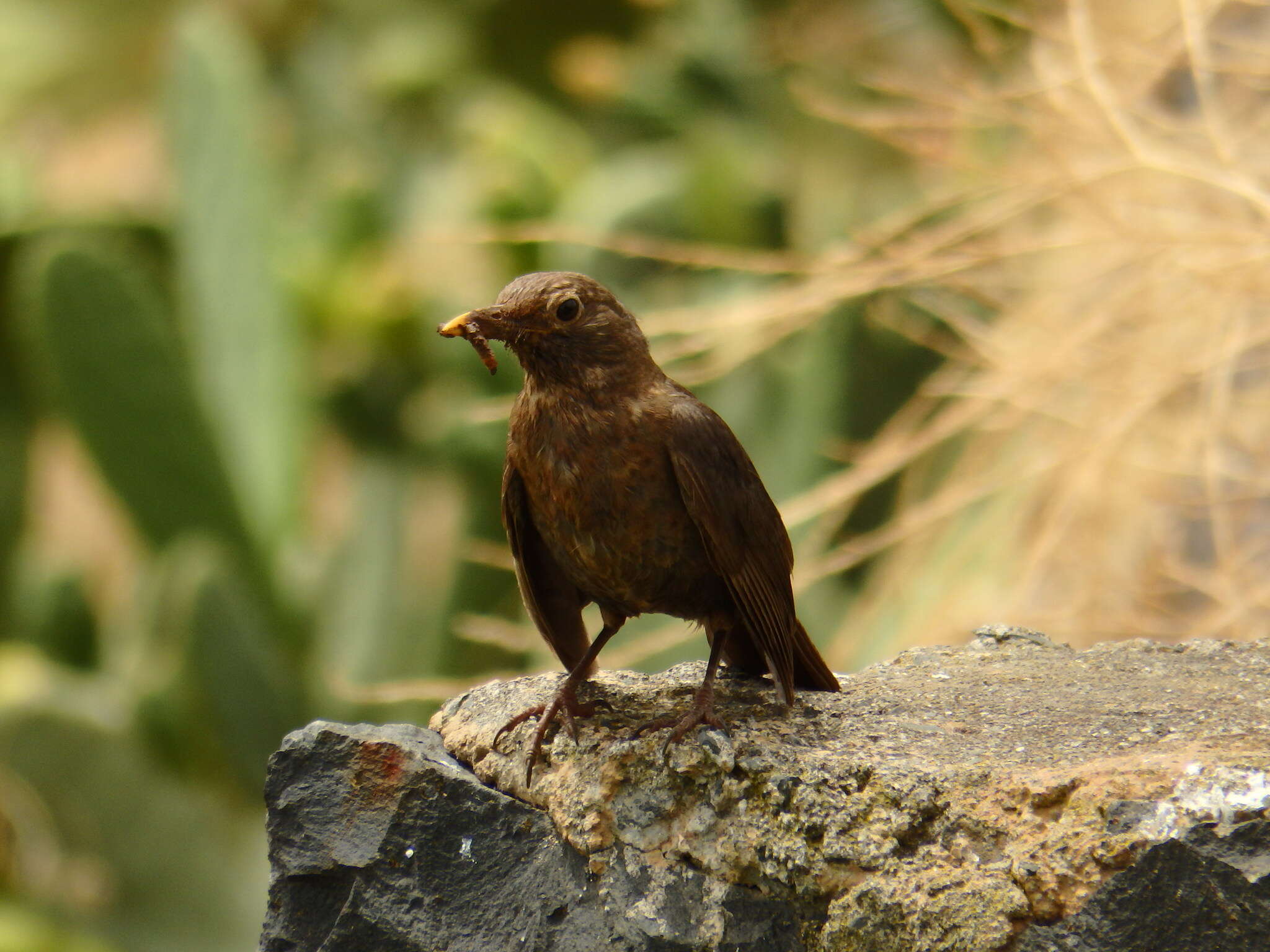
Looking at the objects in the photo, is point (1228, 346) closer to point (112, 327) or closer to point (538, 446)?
point (538, 446)

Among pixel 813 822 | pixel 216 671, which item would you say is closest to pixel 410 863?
pixel 813 822

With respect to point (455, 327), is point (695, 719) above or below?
below

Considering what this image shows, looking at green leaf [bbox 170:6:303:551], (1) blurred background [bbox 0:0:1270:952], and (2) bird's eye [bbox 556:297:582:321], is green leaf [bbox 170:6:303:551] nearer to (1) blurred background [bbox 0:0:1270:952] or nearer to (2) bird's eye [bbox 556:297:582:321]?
(1) blurred background [bbox 0:0:1270:952]

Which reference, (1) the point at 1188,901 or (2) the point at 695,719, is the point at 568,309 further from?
(1) the point at 1188,901

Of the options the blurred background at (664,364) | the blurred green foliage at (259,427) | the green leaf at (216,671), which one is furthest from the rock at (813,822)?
the green leaf at (216,671)

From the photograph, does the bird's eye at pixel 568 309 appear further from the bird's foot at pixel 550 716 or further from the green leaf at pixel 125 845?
the green leaf at pixel 125 845

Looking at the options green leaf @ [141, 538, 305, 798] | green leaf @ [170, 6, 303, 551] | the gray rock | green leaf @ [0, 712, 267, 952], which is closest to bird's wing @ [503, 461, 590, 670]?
the gray rock

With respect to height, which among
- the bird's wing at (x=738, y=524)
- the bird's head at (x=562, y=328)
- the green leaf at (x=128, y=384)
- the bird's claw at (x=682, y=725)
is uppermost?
the green leaf at (x=128, y=384)
